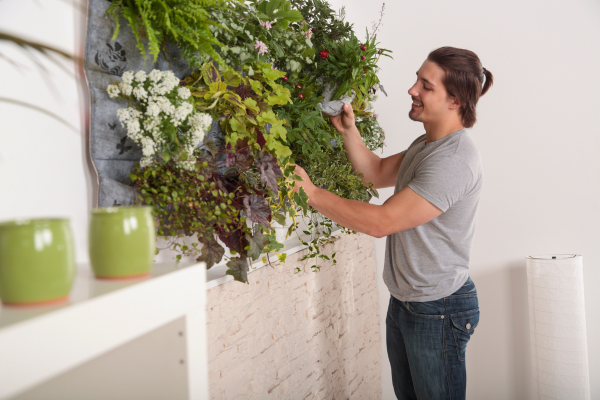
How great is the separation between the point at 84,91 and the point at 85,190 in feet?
0.77

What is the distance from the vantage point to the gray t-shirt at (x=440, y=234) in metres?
1.65

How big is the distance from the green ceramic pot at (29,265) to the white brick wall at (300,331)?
0.92 m

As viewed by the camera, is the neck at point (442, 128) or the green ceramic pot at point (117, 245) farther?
the neck at point (442, 128)

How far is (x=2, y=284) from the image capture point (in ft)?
1.78

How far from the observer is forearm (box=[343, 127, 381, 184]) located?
2.08 m

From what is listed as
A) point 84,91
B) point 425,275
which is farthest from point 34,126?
point 425,275

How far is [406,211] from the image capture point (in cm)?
161

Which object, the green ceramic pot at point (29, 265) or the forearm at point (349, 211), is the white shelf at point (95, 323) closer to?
the green ceramic pot at point (29, 265)

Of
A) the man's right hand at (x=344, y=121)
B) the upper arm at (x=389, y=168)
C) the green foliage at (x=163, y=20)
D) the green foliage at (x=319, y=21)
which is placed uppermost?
→ the green foliage at (x=319, y=21)

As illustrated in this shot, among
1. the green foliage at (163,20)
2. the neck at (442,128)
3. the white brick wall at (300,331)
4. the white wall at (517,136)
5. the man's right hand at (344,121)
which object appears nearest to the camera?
the green foliage at (163,20)

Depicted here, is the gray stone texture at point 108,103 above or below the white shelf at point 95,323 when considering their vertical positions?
above

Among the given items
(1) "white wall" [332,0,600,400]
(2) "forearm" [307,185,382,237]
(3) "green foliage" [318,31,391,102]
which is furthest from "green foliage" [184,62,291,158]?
(1) "white wall" [332,0,600,400]

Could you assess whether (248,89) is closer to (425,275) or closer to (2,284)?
(2,284)

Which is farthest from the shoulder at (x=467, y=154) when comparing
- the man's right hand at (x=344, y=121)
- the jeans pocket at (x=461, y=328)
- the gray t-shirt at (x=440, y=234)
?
the jeans pocket at (x=461, y=328)
